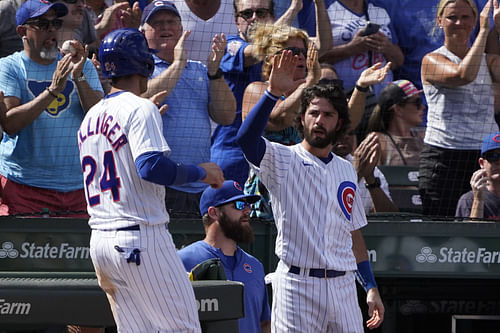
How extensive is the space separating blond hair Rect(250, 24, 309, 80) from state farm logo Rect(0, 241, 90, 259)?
5.50 feet

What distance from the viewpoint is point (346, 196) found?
3.95 meters

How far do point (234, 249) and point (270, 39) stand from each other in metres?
1.81

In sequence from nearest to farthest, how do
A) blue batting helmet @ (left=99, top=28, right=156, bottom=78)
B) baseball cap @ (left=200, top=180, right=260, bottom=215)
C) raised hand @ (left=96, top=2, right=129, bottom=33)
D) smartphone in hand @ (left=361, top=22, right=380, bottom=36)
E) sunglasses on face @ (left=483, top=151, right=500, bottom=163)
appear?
1. blue batting helmet @ (left=99, top=28, right=156, bottom=78)
2. baseball cap @ (left=200, top=180, right=260, bottom=215)
3. sunglasses on face @ (left=483, top=151, right=500, bottom=163)
4. raised hand @ (left=96, top=2, right=129, bottom=33)
5. smartphone in hand @ (left=361, top=22, right=380, bottom=36)

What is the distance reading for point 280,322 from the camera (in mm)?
3805

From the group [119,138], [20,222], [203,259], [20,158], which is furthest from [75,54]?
[119,138]

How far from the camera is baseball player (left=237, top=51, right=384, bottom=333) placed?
3.74m

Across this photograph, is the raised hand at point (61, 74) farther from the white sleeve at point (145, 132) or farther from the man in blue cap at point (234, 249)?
the white sleeve at point (145, 132)

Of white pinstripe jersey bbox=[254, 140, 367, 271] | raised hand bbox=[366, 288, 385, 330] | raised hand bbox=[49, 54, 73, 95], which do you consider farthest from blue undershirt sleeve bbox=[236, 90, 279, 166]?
raised hand bbox=[49, 54, 73, 95]

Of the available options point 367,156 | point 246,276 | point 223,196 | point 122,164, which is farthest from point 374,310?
point 367,156

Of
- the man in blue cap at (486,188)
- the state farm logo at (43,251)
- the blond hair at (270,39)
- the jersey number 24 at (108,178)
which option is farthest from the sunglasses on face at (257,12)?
the jersey number 24 at (108,178)

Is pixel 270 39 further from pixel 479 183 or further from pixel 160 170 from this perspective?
pixel 160 170

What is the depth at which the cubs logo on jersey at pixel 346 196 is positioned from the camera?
392cm

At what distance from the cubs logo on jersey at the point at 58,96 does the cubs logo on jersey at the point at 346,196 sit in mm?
2201

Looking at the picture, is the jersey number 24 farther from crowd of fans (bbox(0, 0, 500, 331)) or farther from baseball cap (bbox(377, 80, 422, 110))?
baseball cap (bbox(377, 80, 422, 110))
